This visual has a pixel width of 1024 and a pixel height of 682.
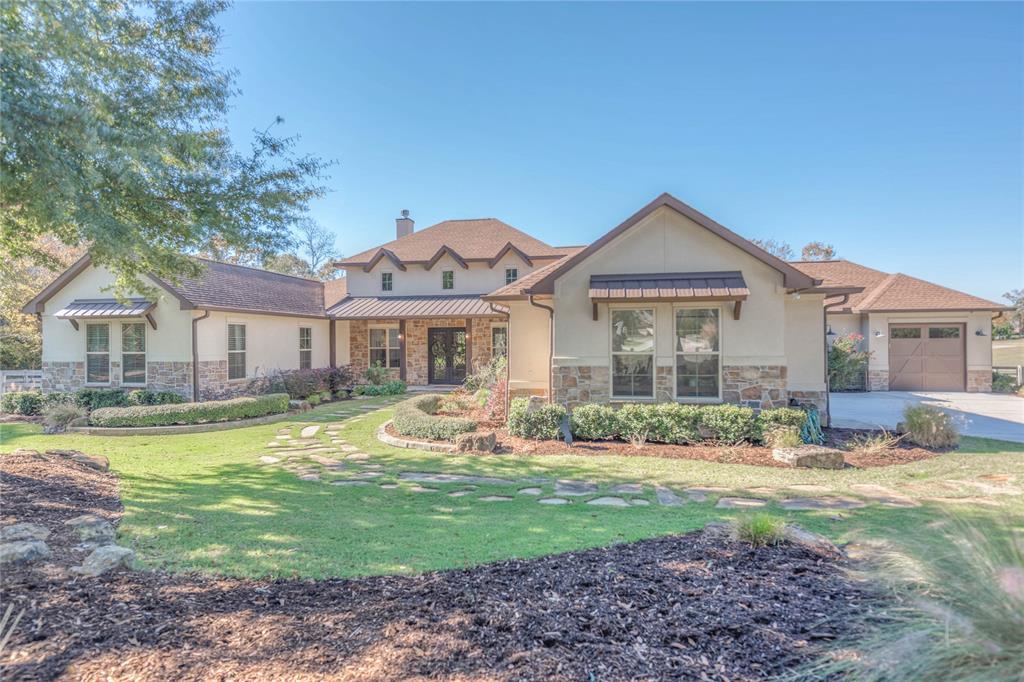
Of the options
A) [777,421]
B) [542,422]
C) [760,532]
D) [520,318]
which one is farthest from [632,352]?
[760,532]

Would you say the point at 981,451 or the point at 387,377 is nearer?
the point at 981,451

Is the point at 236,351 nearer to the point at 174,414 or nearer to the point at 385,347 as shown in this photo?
the point at 174,414

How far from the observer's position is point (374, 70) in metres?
11.9

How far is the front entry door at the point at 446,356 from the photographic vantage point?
19.3 metres

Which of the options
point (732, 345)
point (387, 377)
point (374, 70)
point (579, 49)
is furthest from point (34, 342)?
point (732, 345)

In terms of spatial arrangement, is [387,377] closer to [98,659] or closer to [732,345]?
[732,345]

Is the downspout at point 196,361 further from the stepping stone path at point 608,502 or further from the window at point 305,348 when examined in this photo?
the stepping stone path at point 608,502

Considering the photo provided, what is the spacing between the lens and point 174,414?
11.9m

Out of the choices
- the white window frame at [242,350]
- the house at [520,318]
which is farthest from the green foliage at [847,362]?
the white window frame at [242,350]

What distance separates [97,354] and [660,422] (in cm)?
1714

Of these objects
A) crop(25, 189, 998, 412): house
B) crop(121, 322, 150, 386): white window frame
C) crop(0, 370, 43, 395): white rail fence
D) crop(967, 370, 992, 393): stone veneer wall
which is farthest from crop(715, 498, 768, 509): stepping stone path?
crop(0, 370, 43, 395): white rail fence

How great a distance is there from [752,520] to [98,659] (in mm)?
4361

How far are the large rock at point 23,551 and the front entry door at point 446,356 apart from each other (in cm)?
1571

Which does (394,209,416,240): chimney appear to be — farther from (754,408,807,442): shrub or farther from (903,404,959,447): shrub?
(903,404,959,447): shrub
